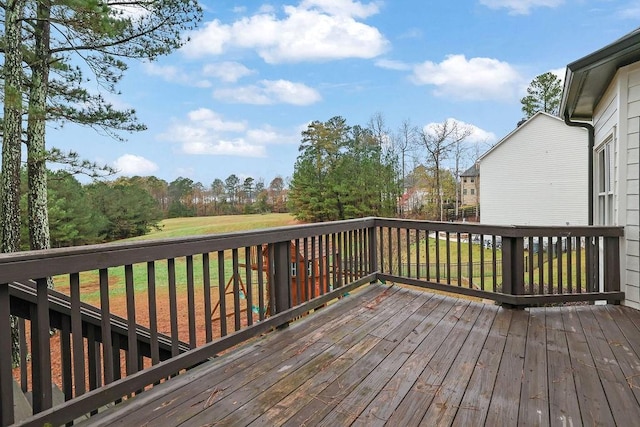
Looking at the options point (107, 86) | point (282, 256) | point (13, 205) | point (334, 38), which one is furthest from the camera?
point (334, 38)

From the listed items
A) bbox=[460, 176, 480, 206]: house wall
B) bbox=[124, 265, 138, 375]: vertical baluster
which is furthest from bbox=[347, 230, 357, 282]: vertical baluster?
bbox=[460, 176, 480, 206]: house wall

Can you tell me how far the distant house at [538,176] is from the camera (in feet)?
47.7

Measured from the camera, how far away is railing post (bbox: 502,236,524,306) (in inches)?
132

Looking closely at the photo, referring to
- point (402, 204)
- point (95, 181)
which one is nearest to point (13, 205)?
point (95, 181)

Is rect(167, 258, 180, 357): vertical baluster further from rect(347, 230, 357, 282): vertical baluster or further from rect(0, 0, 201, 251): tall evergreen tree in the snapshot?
rect(0, 0, 201, 251): tall evergreen tree

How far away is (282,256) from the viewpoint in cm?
292

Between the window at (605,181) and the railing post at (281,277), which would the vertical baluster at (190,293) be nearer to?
the railing post at (281,277)

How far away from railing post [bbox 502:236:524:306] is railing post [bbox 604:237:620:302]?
93cm

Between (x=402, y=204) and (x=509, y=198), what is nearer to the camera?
(x=509, y=198)

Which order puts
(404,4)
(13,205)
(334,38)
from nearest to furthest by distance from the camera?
(13,205)
(404,4)
(334,38)

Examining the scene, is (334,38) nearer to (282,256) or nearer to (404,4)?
(404,4)

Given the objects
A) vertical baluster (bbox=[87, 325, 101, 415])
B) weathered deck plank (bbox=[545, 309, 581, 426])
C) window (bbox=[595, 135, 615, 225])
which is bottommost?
weathered deck plank (bbox=[545, 309, 581, 426])

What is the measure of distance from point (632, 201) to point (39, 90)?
9.76 m

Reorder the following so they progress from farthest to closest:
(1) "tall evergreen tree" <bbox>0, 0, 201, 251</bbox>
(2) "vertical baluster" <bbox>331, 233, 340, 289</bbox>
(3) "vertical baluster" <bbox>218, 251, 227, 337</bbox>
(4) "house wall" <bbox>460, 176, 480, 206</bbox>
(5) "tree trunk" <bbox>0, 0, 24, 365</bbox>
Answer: (4) "house wall" <bbox>460, 176, 480, 206</bbox>, (1) "tall evergreen tree" <bbox>0, 0, 201, 251</bbox>, (5) "tree trunk" <bbox>0, 0, 24, 365</bbox>, (2) "vertical baluster" <bbox>331, 233, 340, 289</bbox>, (3) "vertical baluster" <bbox>218, 251, 227, 337</bbox>
